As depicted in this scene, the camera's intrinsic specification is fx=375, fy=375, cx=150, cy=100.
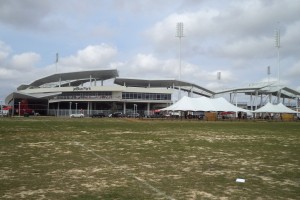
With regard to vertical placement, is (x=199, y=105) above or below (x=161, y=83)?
below

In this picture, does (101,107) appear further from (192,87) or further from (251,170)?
(251,170)

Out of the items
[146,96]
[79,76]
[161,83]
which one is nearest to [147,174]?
[146,96]

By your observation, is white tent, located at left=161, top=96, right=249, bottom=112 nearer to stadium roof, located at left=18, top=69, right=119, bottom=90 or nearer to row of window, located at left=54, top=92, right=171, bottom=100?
row of window, located at left=54, top=92, right=171, bottom=100

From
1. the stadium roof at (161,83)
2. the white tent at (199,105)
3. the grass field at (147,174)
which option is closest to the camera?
the grass field at (147,174)

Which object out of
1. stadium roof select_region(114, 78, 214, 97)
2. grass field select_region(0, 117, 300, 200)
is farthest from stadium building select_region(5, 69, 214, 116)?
grass field select_region(0, 117, 300, 200)

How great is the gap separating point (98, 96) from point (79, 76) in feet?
41.4

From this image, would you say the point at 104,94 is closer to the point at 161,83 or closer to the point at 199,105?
the point at 161,83

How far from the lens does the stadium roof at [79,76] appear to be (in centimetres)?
11362

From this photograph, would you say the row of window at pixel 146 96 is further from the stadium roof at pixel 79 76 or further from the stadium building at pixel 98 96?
the stadium roof at pixel 79 76

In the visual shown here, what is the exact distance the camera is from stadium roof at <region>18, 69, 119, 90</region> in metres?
114

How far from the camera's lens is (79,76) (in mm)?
118625

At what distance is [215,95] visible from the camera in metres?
131

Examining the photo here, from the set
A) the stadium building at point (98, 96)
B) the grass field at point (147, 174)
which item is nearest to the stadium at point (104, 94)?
the stadium building at point (98, 96)

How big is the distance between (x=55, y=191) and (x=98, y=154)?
6.51m
